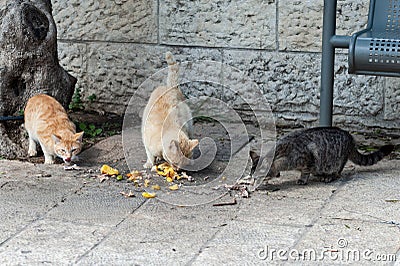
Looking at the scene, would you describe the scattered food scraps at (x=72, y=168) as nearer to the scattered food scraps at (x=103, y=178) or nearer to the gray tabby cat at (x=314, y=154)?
the scattered food scraps at (x=103, y=178)

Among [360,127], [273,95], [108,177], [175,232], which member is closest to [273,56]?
[273,95]

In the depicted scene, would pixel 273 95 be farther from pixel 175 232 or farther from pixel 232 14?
pixel 175 232

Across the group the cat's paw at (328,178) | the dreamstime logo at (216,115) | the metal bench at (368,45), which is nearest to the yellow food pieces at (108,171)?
the dreamstime logo at (216,115)

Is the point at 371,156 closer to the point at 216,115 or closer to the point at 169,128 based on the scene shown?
the point at 169,128

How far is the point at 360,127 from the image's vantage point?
6.27 meters

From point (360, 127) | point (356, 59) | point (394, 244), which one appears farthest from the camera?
point (360, 127)

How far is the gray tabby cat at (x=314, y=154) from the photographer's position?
484 centimetres

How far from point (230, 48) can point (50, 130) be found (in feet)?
6.25

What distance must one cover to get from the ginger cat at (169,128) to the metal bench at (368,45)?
1.07 meters

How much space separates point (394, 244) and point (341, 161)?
1.11m

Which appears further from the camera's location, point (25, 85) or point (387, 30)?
point (25, 85)

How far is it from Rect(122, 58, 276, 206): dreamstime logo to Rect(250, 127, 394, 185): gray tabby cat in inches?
21.6

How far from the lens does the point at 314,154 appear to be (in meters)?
4.89

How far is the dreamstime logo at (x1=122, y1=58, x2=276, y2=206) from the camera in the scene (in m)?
5.59
